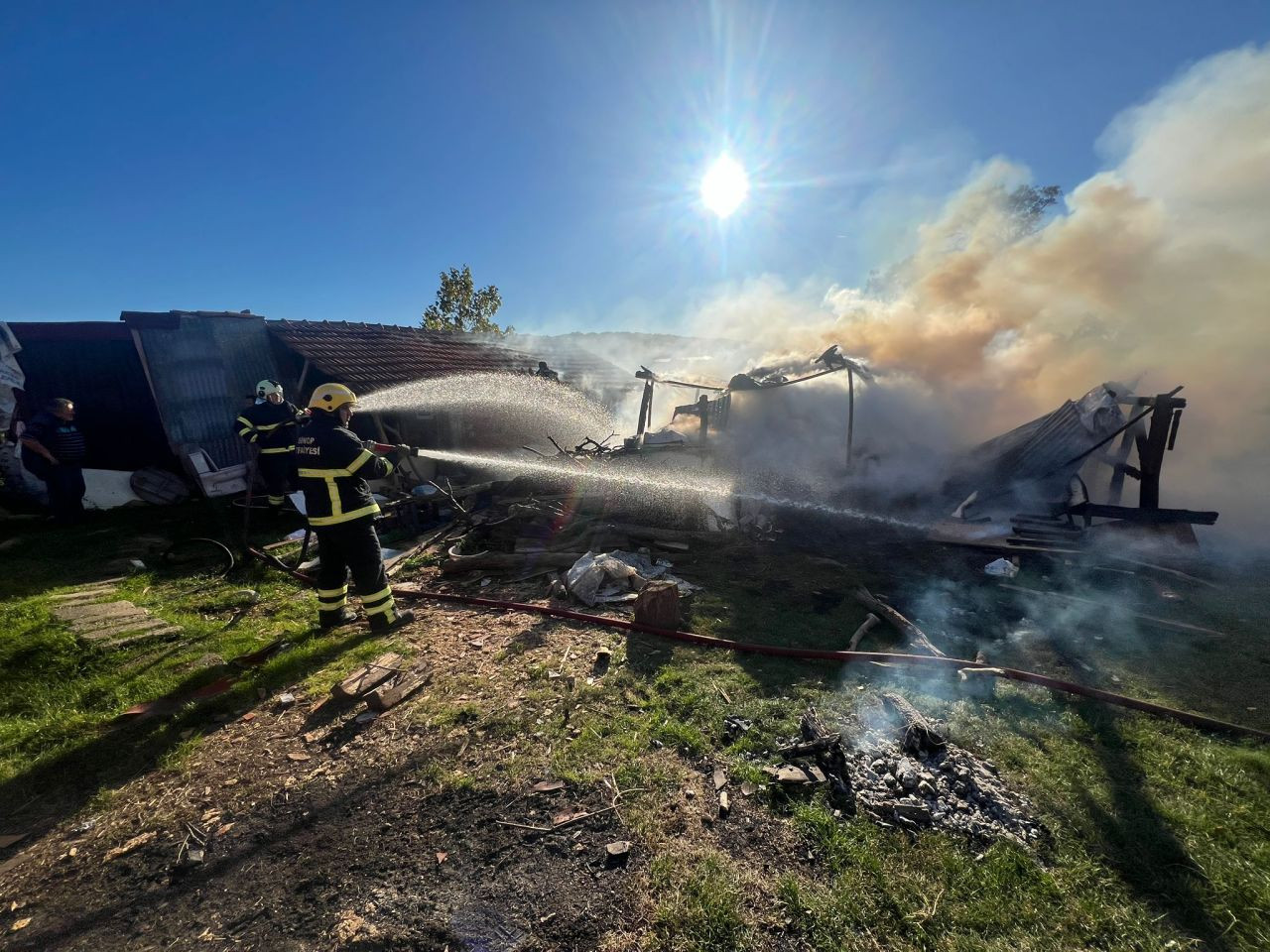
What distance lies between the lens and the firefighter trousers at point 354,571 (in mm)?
4961

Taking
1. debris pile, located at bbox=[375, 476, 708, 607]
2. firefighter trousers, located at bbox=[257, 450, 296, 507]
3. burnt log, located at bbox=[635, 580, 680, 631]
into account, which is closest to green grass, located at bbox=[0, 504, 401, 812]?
debris pile, located at bbox=[375, 476, 708, 607]

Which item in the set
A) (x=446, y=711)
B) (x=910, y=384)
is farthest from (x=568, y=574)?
(x=910, y=384)

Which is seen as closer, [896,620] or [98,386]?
[896,620]

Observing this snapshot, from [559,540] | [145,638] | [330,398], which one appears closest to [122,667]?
[145,638]

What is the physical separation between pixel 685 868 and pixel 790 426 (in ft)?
34.8

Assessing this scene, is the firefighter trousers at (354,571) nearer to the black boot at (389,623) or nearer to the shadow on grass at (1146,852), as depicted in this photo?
the black boot at (389,623)

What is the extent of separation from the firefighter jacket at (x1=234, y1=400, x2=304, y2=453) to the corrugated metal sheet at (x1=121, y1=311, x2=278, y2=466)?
395 centimetres

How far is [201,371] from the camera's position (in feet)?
36.4

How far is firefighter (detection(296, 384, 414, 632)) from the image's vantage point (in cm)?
483

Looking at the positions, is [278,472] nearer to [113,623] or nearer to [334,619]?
[113,623]

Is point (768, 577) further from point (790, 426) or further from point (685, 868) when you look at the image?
point (790, 426)

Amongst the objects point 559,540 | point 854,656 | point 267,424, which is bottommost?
point 854,656

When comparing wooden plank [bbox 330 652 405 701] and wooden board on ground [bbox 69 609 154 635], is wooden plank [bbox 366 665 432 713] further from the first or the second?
wooden board on ground [bbox 69 609 154 635]

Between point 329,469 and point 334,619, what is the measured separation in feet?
5.48
